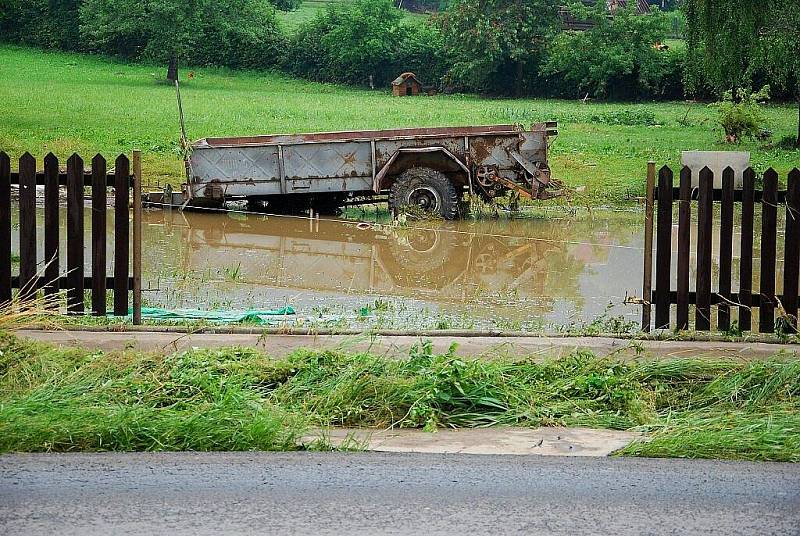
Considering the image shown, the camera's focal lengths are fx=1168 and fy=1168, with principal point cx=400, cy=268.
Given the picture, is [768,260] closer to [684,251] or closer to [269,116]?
[684,251]

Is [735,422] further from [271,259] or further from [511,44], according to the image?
[511,44]

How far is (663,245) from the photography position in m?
10.3

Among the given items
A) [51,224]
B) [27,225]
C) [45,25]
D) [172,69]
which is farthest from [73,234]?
[45,25]

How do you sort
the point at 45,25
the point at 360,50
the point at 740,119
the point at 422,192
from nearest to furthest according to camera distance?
the point at 422,192
the point at 740,119
the point at 360,50
the point at 45,25

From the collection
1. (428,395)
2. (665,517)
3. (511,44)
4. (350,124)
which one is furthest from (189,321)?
(511,44)

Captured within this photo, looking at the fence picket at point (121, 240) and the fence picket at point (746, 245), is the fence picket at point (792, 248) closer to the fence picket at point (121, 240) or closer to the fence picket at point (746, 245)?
the fence picket at point (746, 245)

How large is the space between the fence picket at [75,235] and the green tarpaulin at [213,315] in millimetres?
789

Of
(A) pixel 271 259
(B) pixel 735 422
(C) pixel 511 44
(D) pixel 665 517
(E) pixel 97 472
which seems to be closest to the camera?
(D) pixel 665 517

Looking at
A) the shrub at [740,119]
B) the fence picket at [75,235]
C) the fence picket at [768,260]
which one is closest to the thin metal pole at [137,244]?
the fence picket at [75,235]

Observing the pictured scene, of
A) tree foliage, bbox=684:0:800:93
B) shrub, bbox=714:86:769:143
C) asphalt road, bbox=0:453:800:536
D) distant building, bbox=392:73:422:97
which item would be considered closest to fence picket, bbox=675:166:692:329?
asphalt road, bbox=0:453:800:536

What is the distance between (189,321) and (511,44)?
5505 cm

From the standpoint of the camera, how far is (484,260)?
56.7 ft

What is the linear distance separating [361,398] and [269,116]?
1355 inches

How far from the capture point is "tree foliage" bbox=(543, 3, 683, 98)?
58281 mm
